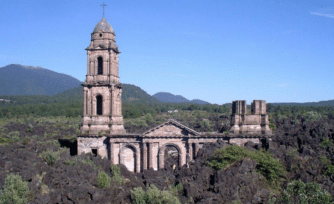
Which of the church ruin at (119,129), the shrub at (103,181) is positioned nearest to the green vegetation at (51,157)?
the church ruin at (119,129)

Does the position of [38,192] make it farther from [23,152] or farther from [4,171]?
[23,152]

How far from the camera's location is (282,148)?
3158 cm

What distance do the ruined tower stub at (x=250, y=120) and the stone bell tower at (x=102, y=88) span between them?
1174 centimetres

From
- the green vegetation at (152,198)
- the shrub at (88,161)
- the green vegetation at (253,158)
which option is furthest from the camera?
the shrub at (88,161)

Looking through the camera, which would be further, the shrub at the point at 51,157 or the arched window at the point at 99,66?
the arched window at the point at 99,66

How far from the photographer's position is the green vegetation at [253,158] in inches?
1095

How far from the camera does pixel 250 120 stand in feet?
109

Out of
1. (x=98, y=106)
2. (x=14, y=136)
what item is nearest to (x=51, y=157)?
(x=98, y=106)

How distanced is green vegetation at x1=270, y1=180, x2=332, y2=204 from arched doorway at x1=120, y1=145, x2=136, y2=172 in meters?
15.9

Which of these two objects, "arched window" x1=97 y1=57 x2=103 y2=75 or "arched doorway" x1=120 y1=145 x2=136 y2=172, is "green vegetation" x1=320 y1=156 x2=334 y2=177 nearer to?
"arched doorway" x1=120 y1=145 x2=136 y2=172

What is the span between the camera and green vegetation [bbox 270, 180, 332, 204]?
2095cm

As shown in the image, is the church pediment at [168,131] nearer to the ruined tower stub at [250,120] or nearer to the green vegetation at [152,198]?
the ruined tower stub at [250,120]

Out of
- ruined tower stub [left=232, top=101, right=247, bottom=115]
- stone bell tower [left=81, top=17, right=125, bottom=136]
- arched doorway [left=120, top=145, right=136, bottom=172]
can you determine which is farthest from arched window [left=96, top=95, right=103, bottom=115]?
ruined tower stub [left=232, top=101, right=247, bottom=115]

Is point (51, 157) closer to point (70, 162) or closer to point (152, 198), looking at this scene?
point (70, 162)
